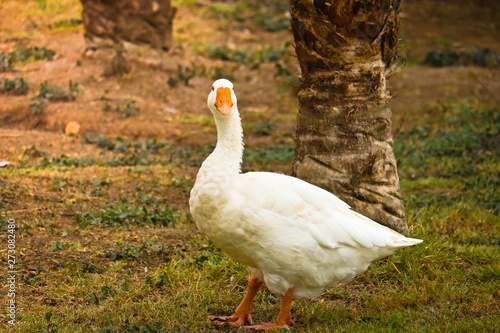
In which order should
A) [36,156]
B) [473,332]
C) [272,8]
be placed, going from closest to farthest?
[473,332]
[36,156]
[272,8]

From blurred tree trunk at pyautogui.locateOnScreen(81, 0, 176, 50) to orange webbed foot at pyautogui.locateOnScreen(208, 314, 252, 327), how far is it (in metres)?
8.16

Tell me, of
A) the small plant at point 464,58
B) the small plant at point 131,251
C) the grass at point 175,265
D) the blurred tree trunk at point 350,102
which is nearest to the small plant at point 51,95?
the grass at point 175,265

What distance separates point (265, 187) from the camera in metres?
4.22

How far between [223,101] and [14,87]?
22.2ft

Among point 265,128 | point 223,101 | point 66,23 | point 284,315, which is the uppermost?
point 223,101

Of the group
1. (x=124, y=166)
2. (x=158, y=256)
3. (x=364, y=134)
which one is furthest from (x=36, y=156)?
(x=364, y=134)

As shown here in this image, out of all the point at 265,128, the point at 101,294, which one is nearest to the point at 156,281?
the point at 101,294

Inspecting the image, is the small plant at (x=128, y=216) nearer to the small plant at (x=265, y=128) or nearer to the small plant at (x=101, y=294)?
the small plant at (x=101, y=294)

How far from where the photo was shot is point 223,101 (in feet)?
14.0

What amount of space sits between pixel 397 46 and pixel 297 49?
3.07 feet

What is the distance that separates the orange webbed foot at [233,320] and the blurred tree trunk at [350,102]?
4.54ft

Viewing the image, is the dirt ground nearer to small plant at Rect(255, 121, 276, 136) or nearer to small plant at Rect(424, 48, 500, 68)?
small plant at Rect(255, 121, 276, 136)

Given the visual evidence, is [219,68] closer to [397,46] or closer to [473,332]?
[397,46]

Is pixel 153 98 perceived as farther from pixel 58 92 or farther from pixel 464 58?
pixel 464 58
